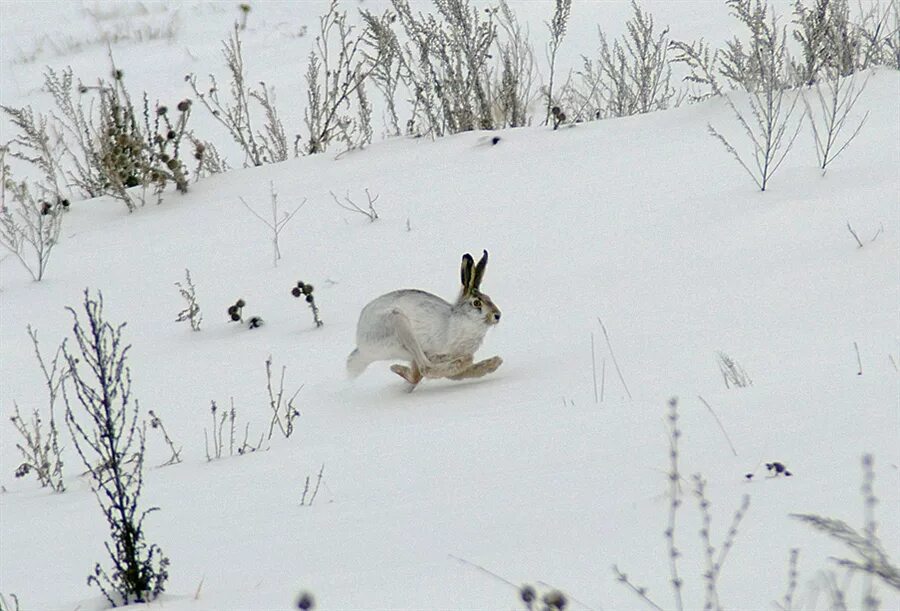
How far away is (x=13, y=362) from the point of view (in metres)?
6.68

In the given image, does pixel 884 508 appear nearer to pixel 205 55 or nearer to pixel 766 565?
pixel 766 565

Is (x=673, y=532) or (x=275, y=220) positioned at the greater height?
(x=275, y=220)

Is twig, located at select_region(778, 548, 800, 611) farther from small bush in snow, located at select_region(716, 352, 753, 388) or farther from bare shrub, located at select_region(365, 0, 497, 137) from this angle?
bare shrub, located at select_region(365, 0, 497, 137)

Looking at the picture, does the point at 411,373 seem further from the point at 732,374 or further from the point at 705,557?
the point at 705,557

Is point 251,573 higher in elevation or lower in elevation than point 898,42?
lower

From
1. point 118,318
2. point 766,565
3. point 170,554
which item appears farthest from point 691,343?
point 118,318

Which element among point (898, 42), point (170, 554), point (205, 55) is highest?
point (205, 55)

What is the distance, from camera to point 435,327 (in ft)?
15.7

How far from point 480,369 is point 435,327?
9.9 inches

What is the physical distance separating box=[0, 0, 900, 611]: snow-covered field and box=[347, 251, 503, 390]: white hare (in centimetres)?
14

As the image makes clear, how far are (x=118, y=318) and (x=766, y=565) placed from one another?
5622 mm

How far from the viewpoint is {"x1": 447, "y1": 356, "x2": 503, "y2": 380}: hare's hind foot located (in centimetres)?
481

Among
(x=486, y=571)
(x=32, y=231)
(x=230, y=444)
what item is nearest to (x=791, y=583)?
(x=486, y=571)

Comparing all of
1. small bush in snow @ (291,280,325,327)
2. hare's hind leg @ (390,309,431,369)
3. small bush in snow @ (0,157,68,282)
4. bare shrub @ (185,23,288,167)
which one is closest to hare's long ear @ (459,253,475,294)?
hare's hind leg @ (390,309,431,369)
